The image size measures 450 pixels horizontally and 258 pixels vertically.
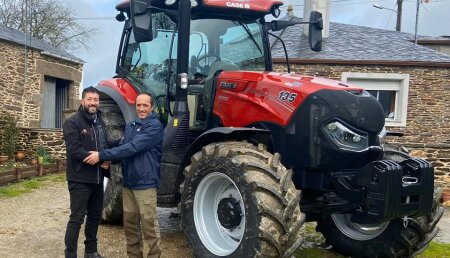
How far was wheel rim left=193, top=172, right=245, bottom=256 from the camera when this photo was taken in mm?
4203

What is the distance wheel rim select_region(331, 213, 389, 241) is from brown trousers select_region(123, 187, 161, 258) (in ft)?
6.78

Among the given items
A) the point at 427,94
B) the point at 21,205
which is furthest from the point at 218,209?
the point at 427,94

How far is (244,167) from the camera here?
3881 millimetres

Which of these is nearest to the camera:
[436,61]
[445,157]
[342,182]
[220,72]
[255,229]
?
[255,229]

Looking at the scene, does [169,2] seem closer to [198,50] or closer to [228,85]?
[198,50]

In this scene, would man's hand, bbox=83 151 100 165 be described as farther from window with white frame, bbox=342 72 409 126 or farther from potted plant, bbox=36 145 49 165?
window with white frame, bbox=342 72 409 126

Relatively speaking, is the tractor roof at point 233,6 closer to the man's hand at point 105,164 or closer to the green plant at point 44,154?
the man's hand at point 105,164

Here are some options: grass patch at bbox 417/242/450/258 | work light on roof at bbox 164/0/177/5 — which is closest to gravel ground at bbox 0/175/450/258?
grass patch at bbox 417/242/450/258

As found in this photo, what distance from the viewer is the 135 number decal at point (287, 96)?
431 cm

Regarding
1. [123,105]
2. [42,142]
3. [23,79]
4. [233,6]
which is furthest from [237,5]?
[23,79]

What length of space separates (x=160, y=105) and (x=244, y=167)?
6.32ft

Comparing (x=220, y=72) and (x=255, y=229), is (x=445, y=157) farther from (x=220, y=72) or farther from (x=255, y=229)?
(x=255, y=229)

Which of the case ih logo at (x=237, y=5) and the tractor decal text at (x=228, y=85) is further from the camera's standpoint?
the case ih logo at (x=237, y=5)

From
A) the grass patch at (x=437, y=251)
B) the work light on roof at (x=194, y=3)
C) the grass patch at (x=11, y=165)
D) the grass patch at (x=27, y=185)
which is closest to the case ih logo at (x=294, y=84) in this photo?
the work light on roof at (x=194, y=3)
